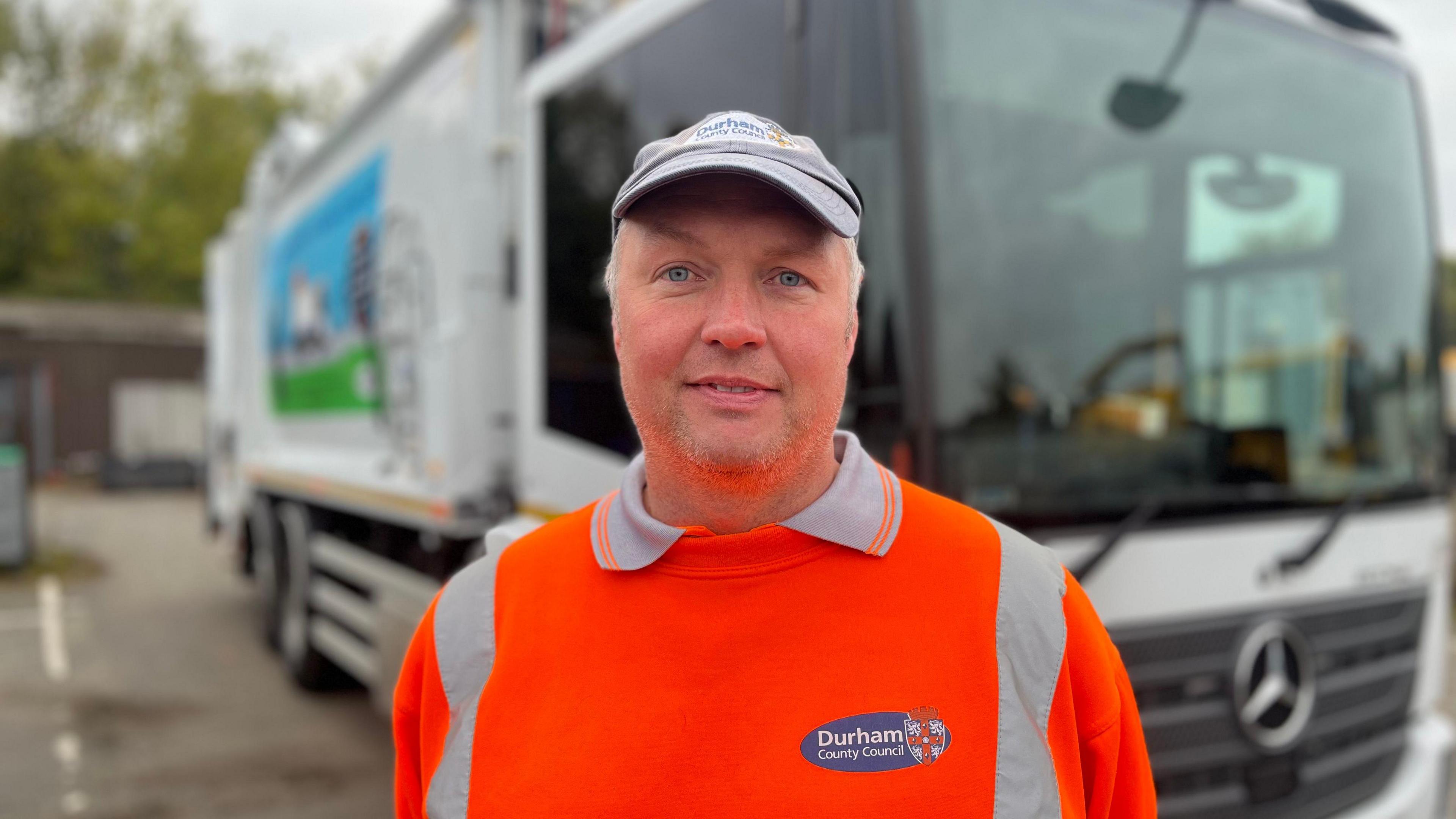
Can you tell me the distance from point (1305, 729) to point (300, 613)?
530 cm

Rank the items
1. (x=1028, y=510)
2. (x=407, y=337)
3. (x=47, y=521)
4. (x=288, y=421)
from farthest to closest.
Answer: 1. (x=47, y=521)
2. (x=288, y=421)
3. (x=407, y=337)
4. (x=1028, y=510)

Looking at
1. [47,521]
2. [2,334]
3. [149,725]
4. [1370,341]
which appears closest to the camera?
[1370,341]

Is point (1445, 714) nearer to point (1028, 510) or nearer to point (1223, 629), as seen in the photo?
point (1223, 629)

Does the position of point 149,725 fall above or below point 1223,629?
below

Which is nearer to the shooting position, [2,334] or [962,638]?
[962,638]

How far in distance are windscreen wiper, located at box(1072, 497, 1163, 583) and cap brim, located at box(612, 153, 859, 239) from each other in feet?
4.45

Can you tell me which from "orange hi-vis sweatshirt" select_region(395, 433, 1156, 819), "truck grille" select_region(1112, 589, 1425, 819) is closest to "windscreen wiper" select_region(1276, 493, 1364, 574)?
"truck grille" select_region(1112, 589, 1425, 819)

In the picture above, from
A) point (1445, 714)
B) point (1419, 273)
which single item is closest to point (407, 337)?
point (1419, 273)

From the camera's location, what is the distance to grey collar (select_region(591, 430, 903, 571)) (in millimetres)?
1120

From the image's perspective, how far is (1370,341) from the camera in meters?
2.90

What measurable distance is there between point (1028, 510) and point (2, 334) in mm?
26950

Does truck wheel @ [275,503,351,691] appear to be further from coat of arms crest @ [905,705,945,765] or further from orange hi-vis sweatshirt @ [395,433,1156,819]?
coat of arms crest @ [905,705,945,765]

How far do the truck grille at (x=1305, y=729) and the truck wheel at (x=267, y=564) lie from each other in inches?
221

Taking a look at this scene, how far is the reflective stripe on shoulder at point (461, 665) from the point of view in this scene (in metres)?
1.16
